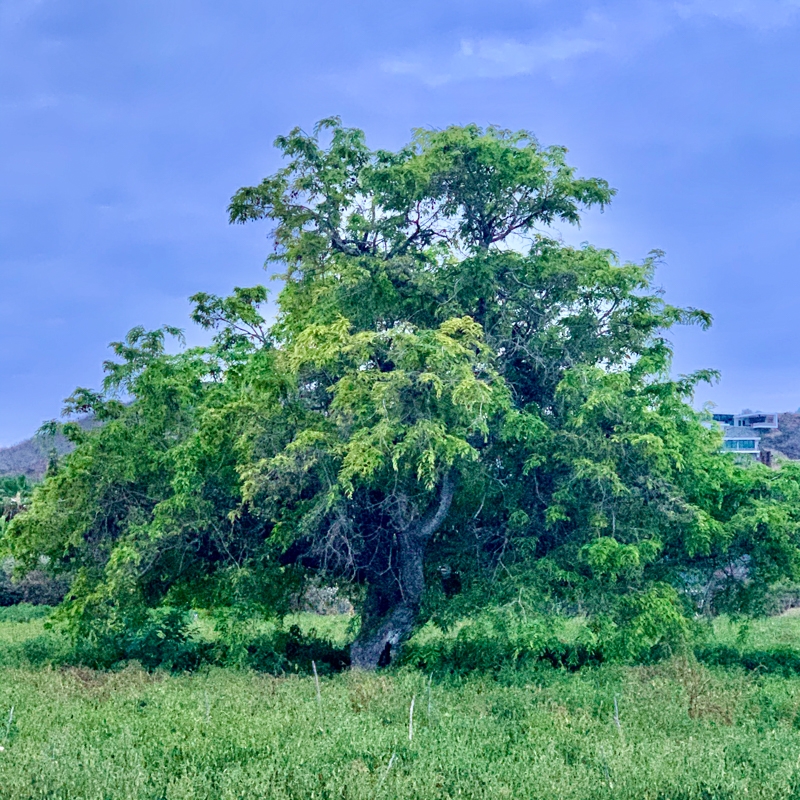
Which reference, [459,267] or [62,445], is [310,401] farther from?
[62,445]

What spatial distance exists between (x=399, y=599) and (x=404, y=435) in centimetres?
466

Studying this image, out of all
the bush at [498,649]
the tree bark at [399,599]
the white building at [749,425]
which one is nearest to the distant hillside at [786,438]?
the white building at [749,425]

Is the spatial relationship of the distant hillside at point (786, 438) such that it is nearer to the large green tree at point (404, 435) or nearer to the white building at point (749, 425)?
the white building at point (749, 425)

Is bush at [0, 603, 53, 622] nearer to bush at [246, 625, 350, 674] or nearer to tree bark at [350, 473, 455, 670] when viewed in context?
bush at [246, 625, 350, 674]

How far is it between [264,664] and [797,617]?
2293cm

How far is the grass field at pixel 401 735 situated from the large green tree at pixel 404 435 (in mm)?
1999

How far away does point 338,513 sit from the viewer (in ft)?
46.1

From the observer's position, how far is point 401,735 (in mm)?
9633

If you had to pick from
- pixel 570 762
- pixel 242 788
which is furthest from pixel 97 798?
pixel 570 762

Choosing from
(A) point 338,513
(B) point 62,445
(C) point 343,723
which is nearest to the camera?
(C) point 343,723

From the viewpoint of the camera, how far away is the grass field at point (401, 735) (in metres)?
7.92

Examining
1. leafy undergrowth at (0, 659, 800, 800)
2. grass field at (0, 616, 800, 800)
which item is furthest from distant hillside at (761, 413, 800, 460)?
leafy undergrowth at (0, 659, 800, 800)

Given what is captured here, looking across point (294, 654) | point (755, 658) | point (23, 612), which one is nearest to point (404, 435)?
point (294, 654)

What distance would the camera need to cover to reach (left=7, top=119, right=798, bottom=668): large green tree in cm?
1404
